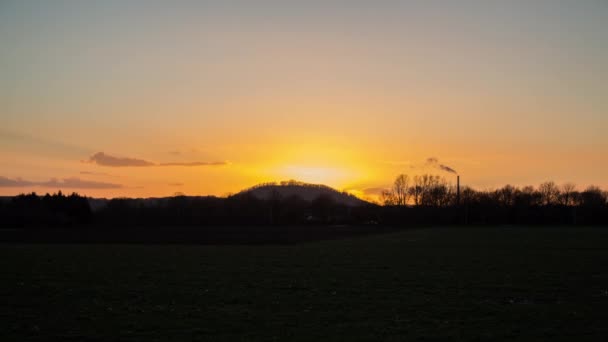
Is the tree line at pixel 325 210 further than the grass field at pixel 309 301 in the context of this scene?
Yes

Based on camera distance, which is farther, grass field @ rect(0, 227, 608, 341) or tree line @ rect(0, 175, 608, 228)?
tree line @ rect(0, 175, 608, 228)

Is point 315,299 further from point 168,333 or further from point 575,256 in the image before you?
point 575,256

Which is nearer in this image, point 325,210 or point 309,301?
point 309,301

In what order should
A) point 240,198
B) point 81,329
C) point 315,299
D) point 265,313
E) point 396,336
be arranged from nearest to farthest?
point 396,336, point 81,329, point 265,313, point 315,299, point 240,198

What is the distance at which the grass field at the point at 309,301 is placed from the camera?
13.3 meters

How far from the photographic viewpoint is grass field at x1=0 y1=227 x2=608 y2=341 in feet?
A: 43.6

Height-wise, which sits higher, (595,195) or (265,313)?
(595,195)

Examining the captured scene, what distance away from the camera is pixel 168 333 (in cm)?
1320

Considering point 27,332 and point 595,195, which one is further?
point 595,195

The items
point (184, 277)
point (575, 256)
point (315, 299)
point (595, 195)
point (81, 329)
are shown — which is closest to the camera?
point (81, 329)

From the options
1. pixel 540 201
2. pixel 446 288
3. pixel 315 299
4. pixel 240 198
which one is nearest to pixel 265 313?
pixel 315 299

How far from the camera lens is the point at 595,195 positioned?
559ft

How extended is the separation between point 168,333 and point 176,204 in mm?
169074

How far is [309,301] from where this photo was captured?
703 inches
